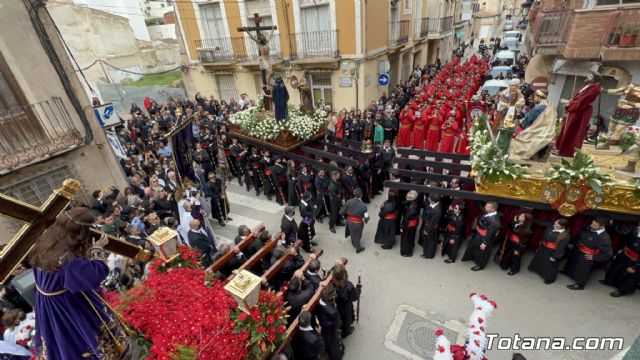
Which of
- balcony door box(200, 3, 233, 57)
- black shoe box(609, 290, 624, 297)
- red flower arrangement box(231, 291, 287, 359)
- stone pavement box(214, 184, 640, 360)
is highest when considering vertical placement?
balcony door box(200, 3, 233, 57)

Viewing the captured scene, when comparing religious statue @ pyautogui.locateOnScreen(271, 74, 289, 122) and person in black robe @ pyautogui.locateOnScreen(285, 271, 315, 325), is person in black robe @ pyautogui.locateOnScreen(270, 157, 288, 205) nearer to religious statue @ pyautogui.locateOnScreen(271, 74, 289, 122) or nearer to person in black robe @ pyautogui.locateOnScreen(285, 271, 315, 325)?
religious statue @ pyautogui.locateOnScreen(271, 74, 289, 122)

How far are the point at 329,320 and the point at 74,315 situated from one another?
3.31 metres

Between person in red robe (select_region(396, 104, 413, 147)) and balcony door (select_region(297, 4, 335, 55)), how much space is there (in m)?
5.45

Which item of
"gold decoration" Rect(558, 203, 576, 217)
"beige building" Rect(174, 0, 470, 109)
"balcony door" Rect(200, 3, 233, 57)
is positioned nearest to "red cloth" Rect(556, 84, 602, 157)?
"gold decoration" Rect(558, 203, 576, 217)

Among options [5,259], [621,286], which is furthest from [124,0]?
[621,286]

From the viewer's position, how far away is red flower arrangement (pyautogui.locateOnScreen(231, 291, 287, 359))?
11.6ft

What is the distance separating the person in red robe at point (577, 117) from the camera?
19.9 ft

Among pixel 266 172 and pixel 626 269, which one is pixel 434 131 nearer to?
pixel 266 172


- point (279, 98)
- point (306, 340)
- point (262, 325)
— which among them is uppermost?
point (279, 98)

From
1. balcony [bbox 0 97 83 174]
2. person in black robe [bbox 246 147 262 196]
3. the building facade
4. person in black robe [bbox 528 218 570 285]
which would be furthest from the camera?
person in black robe [bbox 246 147 262 196]

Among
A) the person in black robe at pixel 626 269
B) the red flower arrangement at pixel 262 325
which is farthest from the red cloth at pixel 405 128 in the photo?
the red flower arrangement at pixel 262 325

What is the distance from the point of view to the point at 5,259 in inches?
→ 93.1

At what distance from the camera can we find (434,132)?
1202cm

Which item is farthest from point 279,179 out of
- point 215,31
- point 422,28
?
point 422,28
